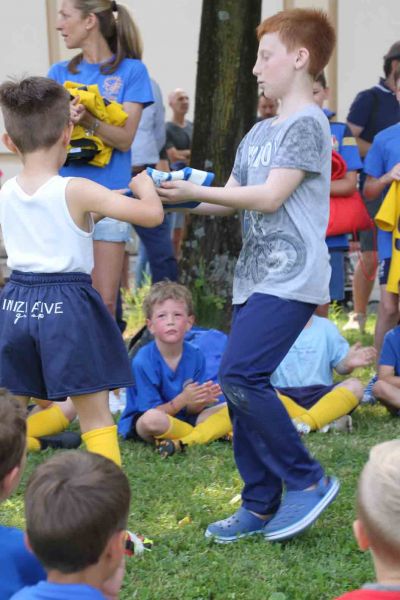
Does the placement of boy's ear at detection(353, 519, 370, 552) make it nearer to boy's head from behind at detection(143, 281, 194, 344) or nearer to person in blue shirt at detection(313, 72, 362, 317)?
boy's head from behind at detection(143, 281, 194, 344)

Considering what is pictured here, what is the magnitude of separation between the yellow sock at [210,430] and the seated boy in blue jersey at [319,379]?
39cm

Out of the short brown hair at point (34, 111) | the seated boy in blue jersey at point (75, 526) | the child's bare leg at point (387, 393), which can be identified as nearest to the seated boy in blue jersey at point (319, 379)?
the child's bare leg at point (387, 393)

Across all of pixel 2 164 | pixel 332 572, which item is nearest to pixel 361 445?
pixel 332 572

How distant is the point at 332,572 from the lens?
3.38m

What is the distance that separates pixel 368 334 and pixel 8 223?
15.2 ft

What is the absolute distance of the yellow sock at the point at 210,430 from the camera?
5004 mm

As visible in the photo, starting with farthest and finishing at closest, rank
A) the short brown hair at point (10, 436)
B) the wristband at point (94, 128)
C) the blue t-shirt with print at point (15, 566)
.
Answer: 1. the wristband at point (94, 128)
2. the short brown hair at point (10, 436)
3. the blue t-shirt with print at point (15, 566)

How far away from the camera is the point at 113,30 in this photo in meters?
5.27

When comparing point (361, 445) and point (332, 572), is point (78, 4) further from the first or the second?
point (332, 572)

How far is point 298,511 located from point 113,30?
2805mm

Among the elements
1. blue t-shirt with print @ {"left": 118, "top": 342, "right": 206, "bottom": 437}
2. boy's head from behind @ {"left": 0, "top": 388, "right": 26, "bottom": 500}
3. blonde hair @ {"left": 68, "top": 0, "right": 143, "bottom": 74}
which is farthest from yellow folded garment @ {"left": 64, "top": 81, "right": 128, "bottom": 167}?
boy's head from behind @ {"left": 0, "top": 388, "right": 26, "bottom": 500}

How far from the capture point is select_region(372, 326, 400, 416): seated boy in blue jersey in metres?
5.50

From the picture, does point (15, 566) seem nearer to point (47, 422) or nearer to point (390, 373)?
point (47, 422)

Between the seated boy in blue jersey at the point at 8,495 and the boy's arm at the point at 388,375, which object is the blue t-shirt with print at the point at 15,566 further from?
the boy's arm at the point at 388,375
